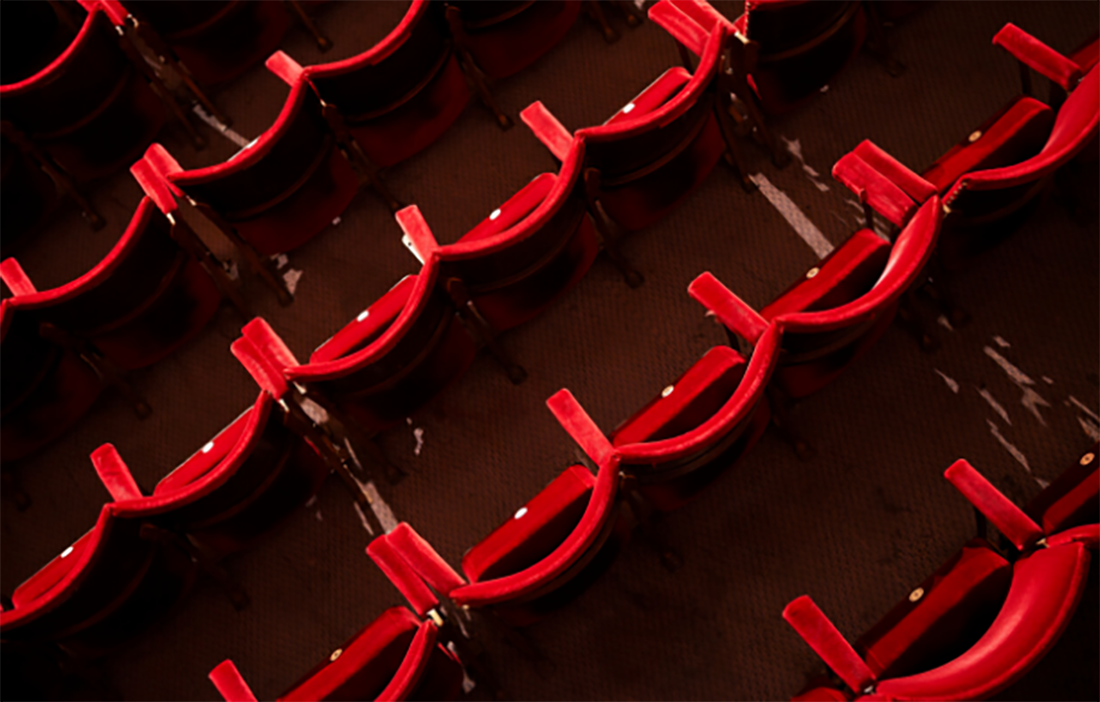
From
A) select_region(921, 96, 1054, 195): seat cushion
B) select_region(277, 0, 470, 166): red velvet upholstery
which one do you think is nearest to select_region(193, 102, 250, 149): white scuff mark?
select_region(277, 0, 470, 166): red velvet upholstery

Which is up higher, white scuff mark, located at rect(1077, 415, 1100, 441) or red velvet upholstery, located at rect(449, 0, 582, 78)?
red velvet upholstery, located at rect(449, 0, 582, 78)

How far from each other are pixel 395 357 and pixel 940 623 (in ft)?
0.94

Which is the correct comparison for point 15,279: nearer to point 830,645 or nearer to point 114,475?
point 114,475

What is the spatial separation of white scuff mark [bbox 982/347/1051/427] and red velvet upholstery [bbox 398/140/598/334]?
9.5 inches

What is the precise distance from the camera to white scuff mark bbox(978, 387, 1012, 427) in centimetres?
52

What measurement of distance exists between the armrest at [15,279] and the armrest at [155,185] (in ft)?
0.29

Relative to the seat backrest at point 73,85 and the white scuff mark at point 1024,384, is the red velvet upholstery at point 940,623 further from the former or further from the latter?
the seat backrest at point 73,85

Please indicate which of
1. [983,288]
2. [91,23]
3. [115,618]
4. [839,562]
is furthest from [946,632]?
[91,23]

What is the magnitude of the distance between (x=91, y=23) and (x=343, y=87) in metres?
0.18

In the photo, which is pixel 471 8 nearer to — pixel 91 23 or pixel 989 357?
pixel 91 23

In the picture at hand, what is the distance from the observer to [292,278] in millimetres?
621

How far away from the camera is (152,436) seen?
1.96ft

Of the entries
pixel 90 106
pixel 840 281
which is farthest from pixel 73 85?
pixel 840 281

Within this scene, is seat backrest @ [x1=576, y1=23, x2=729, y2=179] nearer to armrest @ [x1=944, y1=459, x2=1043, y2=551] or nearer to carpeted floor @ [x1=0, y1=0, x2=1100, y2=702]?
carpeted floor @ [x1=0, y1=0, x2=1100, y2=702]
